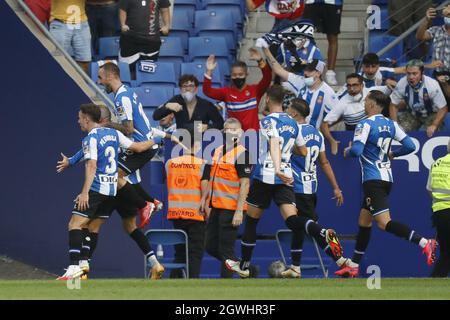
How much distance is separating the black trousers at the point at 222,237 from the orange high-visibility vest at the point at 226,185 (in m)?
0.09

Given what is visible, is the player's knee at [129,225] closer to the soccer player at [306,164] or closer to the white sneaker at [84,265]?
the white sneaker at [84,265]

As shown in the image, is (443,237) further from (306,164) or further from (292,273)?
(306,164)

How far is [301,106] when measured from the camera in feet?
49.4

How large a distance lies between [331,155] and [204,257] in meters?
2.03

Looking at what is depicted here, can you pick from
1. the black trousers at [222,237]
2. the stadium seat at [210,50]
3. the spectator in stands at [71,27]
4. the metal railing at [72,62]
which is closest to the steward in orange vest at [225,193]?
the black trousers at [222,237]

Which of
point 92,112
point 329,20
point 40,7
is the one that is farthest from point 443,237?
point 40,7

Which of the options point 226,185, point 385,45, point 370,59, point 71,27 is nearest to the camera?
point 226,185

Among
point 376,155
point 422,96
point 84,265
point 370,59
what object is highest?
point 370,59

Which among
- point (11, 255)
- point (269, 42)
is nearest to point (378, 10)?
point (269, 42)

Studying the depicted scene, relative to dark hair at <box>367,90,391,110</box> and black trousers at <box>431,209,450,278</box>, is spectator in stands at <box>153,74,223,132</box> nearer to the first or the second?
dark hair at <box>367,90,391,110</box>

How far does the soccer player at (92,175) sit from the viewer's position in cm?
1389

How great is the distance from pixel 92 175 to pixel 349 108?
12.5ft
